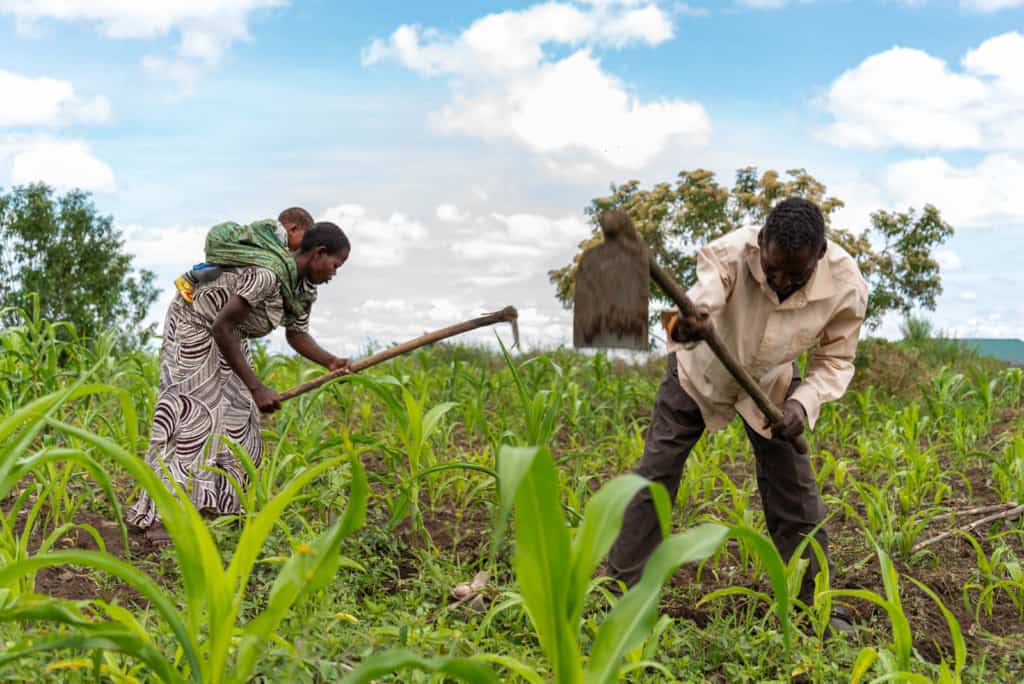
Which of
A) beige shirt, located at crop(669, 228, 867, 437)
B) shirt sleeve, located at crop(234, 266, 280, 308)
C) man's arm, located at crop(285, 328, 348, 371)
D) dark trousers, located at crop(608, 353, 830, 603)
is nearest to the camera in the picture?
Answer: beige shirt, located at crop(669, 228, 867, 437)

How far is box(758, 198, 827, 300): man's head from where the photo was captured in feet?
9.62

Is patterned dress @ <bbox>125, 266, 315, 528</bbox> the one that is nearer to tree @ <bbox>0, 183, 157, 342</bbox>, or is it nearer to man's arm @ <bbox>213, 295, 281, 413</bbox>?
man's arm @ <bbox>213, 295, 281, 413</bbox>

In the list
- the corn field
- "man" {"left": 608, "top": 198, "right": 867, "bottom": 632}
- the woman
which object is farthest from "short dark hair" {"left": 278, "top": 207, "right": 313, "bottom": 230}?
"man" {"left": 608, "top": 198, "right": 867, "bottom": 632}

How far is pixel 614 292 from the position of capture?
248 cm

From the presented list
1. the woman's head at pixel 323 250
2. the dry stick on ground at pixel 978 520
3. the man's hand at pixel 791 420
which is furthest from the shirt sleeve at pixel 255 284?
the dry stick on ground at pixel 978 520

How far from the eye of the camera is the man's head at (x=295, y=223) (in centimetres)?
442

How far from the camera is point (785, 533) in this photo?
11.9 feet

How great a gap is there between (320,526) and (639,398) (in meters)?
4.54

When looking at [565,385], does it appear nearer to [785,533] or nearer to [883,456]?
[883,456]

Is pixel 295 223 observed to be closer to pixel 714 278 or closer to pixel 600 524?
pixel 714 278

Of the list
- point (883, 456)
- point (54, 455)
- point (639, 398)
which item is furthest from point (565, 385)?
point (54, 455)

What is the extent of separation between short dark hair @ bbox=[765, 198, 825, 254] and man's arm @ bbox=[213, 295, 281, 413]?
220 centimetres

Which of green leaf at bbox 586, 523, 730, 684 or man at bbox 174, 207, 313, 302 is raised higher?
man at bbox 174, 207, 313, 302

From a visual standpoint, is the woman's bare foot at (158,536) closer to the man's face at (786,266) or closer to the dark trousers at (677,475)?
the dark trousers at (677,475)
